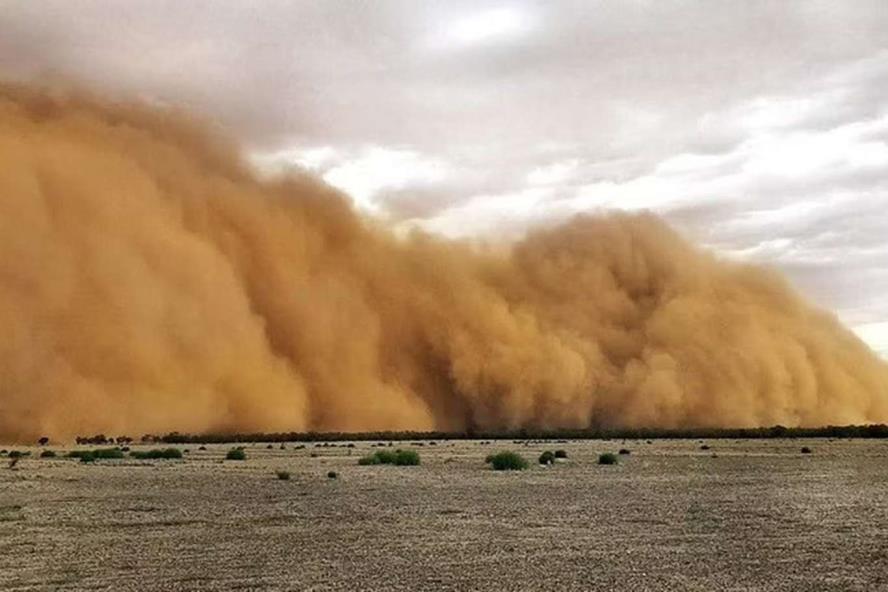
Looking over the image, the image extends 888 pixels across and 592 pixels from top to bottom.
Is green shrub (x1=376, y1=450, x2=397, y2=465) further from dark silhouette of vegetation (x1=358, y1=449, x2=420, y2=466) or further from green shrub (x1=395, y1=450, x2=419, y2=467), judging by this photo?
green shrub (x1=395, y1=450, x2=419, y2=467)

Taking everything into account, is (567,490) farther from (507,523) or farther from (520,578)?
(520,578)

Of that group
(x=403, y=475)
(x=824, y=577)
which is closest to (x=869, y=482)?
(x=403, y=475)

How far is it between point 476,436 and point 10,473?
2382 inches

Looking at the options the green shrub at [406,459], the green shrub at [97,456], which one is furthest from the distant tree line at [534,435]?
the green shrub at [406,459]

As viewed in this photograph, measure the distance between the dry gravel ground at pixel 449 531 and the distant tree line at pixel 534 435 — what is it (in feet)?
156

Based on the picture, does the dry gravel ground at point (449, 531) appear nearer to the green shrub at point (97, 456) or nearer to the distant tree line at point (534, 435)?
the green shrub at point (97, 456)

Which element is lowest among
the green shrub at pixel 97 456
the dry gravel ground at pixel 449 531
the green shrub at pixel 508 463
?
the dry gravel ground at pixel 449 531

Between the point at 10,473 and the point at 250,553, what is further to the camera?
the point at 10,473

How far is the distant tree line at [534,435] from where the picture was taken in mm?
80375

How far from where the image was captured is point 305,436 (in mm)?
88375

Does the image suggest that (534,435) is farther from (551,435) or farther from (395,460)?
(395,460)

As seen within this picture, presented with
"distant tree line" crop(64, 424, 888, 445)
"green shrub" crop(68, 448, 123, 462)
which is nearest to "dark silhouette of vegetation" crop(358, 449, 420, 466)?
"green shrub" crop(68, 448, 123, 462)

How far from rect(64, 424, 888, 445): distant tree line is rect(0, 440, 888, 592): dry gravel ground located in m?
47.4

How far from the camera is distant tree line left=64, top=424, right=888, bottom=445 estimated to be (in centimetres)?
8038
